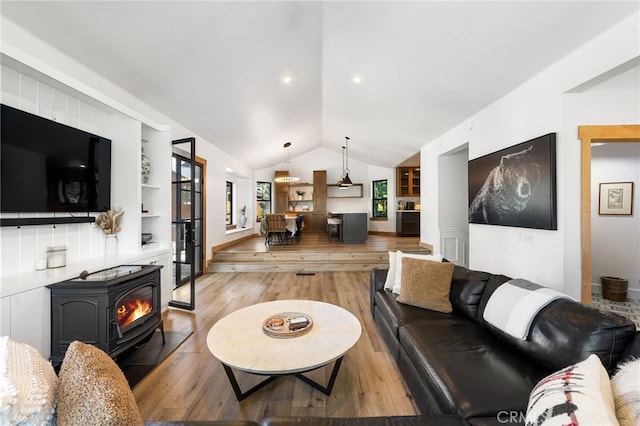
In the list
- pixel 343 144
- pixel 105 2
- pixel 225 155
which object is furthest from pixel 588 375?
pixel 343 144

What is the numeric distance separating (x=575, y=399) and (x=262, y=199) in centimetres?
927

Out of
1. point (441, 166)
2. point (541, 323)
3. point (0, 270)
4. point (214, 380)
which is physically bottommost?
point (214, 380)

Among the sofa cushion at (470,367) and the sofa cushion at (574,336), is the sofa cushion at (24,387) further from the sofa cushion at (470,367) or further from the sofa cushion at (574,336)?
the sofa cushion at (574,336)

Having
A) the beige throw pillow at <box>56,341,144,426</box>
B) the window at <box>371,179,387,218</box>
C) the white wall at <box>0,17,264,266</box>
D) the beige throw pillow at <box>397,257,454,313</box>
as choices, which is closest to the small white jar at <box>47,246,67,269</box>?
the white wall at <box>0,17,264,266</box>

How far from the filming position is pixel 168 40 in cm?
251

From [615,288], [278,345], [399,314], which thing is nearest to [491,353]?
[399,314]

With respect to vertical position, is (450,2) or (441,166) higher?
(450,2)

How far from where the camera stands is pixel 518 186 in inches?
115

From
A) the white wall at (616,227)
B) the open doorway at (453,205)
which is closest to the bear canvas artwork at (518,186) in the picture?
the open doorway at (453,205)

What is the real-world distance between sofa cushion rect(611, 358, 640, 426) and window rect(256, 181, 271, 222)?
358 inches

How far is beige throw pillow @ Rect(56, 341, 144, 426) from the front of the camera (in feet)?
2.20

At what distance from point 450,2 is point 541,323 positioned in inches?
101

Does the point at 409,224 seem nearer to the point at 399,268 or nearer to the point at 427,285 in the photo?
the point at 399,268

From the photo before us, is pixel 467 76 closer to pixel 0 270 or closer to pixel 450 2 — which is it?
pixel 450 2
